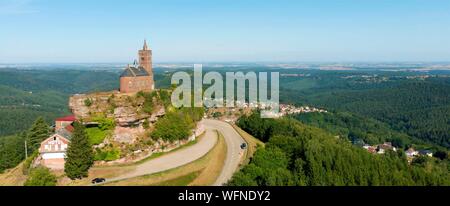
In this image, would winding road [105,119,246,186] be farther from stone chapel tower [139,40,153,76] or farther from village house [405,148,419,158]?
village house [405,148,419,158]

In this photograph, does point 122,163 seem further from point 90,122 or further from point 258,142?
point 258,142

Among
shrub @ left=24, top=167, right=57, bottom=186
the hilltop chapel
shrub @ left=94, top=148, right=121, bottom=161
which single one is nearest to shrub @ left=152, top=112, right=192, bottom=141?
the hilltop chapel

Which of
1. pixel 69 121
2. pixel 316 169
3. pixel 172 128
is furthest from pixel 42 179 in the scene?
pixel 316 169

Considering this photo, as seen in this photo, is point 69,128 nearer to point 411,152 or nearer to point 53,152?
point 53,152

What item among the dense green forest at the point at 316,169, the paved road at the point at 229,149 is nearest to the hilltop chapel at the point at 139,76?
the paved road at the point at 229,149

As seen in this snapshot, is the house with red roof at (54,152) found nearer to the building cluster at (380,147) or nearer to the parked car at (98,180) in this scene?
the parked car at (98,180)

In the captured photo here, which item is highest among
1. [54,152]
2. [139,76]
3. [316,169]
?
[139,76]
